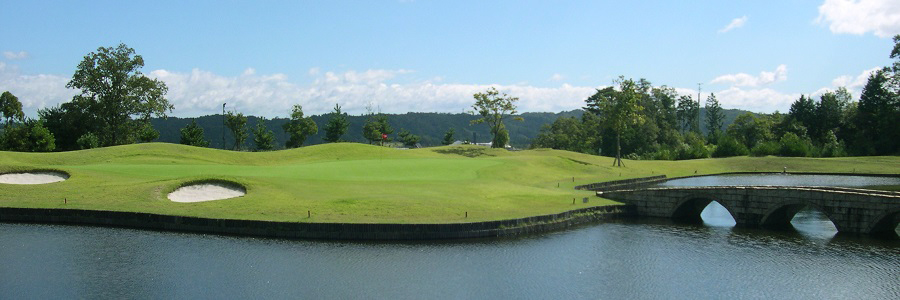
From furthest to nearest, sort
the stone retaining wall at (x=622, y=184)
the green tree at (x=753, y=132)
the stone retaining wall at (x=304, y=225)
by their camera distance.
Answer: the green tree at (x=753, y=132) < the stone retaining wall at (x=622, y=184) < the stone retaining wall at (x=304, y=225)

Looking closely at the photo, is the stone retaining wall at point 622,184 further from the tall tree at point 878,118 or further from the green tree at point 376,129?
the green tree at point 376,129

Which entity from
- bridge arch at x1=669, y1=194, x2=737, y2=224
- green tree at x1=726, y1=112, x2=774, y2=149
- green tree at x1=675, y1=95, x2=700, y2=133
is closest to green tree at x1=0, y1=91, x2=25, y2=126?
bridge arch at x1=669, y1=194, x2=737, y2=224

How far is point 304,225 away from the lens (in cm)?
3086

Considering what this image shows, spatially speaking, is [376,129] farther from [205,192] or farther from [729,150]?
[205,192]

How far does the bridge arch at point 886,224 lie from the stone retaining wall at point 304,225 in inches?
545

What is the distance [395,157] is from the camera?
235 feet

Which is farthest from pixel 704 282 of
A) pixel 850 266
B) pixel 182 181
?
pixel 182 181

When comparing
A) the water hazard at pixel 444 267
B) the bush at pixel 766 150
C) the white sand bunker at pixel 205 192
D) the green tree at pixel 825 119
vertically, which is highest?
the green tree at pixel 825 119

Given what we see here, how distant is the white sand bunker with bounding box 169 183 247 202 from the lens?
125 ft

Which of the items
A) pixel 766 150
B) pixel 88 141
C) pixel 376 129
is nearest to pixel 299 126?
pixel 376 129

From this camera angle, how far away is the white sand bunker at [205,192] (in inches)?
1506

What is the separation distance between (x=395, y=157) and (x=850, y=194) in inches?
1811

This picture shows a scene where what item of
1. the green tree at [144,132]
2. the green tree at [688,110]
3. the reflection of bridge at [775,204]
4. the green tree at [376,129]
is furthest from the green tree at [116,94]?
the green tree at [688,110]

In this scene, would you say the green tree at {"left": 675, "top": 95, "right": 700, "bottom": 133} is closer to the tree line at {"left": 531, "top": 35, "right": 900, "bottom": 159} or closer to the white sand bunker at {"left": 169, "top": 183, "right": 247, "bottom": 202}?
the tree line at {"left": 531, "top": 35, "right": 900, "bottom": 159}
